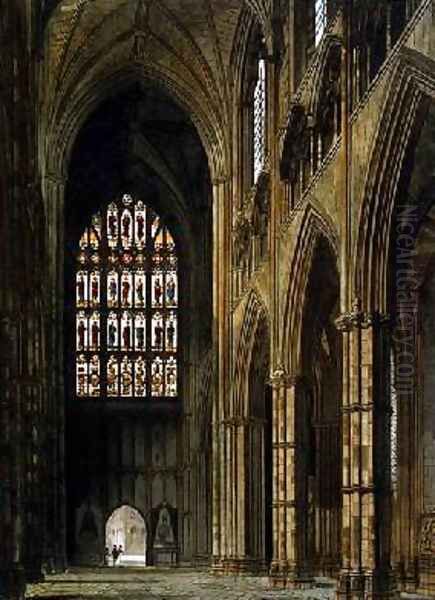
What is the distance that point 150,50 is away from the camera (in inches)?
1826

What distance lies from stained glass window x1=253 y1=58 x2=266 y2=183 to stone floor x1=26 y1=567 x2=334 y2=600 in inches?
439

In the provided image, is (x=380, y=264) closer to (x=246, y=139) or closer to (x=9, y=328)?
(x=9, y=328)

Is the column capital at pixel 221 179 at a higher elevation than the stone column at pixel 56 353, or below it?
higher

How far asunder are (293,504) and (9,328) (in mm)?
9713

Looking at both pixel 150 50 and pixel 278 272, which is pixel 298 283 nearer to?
pixel 278 272

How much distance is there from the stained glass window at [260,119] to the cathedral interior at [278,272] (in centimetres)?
16

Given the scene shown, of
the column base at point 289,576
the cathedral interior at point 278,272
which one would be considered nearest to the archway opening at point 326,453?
the cathedral interior at point 278,272

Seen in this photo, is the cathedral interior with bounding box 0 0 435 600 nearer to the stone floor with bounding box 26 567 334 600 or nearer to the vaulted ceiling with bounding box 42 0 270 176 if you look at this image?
the vaulted ceiling with bounding box 42 0 270 176

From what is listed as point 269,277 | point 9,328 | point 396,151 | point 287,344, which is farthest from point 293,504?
point 396,151

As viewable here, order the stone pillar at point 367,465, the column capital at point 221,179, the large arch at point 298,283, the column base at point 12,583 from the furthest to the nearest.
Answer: the column capital at point 221,179 → the large arch at point 298,283 → the column base at point 12,583 → the stone pillar at point 367,465

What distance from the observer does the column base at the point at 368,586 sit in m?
24.8

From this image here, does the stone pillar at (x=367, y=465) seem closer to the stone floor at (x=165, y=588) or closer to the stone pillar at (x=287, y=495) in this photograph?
the stone floor at (x=165, y=588)

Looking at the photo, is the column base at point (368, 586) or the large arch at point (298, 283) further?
the large arch at point (298, 283)

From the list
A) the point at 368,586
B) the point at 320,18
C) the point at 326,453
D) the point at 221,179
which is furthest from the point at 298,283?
the point at 221,179
